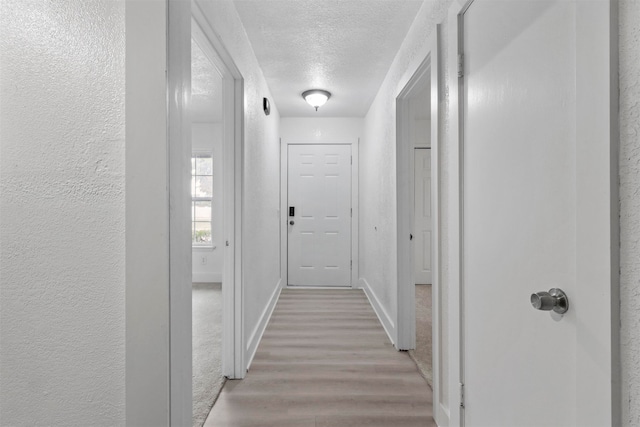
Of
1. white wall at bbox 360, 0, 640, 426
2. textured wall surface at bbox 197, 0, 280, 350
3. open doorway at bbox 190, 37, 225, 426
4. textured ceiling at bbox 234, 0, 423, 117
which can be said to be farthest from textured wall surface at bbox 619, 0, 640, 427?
open doorway at bbox 190, 37, 225, 426

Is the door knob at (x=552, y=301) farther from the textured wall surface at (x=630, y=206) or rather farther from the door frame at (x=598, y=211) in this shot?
the textured wall surface at (x=630, y=206)

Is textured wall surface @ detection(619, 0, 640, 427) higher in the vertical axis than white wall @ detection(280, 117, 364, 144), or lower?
lower

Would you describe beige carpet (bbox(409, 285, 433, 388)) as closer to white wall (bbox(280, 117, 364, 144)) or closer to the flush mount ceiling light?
white wall (bbox(280, 117, 364, 144))

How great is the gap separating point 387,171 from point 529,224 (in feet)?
6.77

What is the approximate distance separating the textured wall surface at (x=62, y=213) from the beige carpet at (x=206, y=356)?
0.90 metres

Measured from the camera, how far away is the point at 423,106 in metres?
4.16

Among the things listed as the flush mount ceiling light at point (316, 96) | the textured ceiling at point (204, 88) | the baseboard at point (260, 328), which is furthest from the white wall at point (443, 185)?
the textured ceiling at point (204, 88)

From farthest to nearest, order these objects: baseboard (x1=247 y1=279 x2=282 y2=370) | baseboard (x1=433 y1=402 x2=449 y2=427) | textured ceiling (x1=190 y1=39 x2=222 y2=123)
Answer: textured ceiling (x1=190 y1=39 x2=222 y2=123)
baseboard (x1=247 y1=279 x2=282 y2=370)
baseboard (x1=433 y1=402 x2=449 y2=427)

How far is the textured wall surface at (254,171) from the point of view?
1.88 m

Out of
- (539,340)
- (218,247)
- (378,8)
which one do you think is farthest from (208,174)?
(539,340)

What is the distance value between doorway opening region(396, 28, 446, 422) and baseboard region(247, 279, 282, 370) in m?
1.09

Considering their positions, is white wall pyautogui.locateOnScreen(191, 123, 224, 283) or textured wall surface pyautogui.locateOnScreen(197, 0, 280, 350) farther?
white wall pyautogui.locateOnScreen(191, 123, 224, 283)

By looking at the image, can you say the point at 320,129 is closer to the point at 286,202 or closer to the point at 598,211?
the point at 286,202

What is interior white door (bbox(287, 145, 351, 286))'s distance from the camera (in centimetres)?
450
